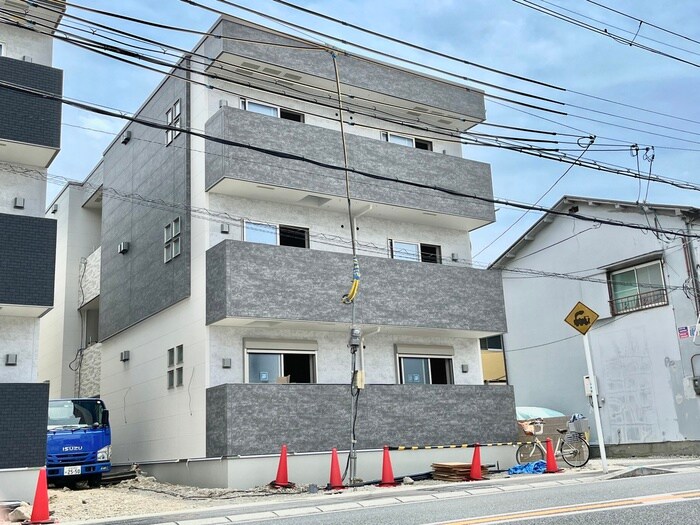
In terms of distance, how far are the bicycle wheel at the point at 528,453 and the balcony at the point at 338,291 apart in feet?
11.5

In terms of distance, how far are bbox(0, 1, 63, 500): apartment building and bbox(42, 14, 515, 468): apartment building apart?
3503 mm

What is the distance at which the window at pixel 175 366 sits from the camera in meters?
19.0

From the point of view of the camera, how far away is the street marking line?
806 centimetres

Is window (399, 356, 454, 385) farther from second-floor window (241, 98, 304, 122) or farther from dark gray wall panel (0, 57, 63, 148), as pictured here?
dark gray wall panel (0, 57, 63, 148)

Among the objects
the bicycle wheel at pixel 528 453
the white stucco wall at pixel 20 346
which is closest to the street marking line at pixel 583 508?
the bicycle wheel at pixel 528 453

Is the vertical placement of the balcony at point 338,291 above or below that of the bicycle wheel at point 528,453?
above

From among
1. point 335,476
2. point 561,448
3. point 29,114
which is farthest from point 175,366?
point 561,448

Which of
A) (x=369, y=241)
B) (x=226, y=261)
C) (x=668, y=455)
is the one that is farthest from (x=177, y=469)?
(x=668, y=455)

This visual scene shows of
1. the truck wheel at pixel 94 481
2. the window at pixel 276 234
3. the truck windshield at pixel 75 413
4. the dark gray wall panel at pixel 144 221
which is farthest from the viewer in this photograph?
the dark gray wall panel at pixel 144 221

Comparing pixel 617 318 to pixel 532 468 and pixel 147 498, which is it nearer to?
pixel 532 468

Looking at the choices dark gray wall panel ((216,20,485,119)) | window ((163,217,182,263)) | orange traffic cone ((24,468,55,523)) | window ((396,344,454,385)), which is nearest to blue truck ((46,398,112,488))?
window ((163,217,182,263))

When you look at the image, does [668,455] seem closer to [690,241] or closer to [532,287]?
[690,241]

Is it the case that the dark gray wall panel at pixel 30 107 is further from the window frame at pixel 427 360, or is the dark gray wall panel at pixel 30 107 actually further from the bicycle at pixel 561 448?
the bicycle at pixel 561 448

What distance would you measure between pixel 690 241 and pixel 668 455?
6740 millimetres
